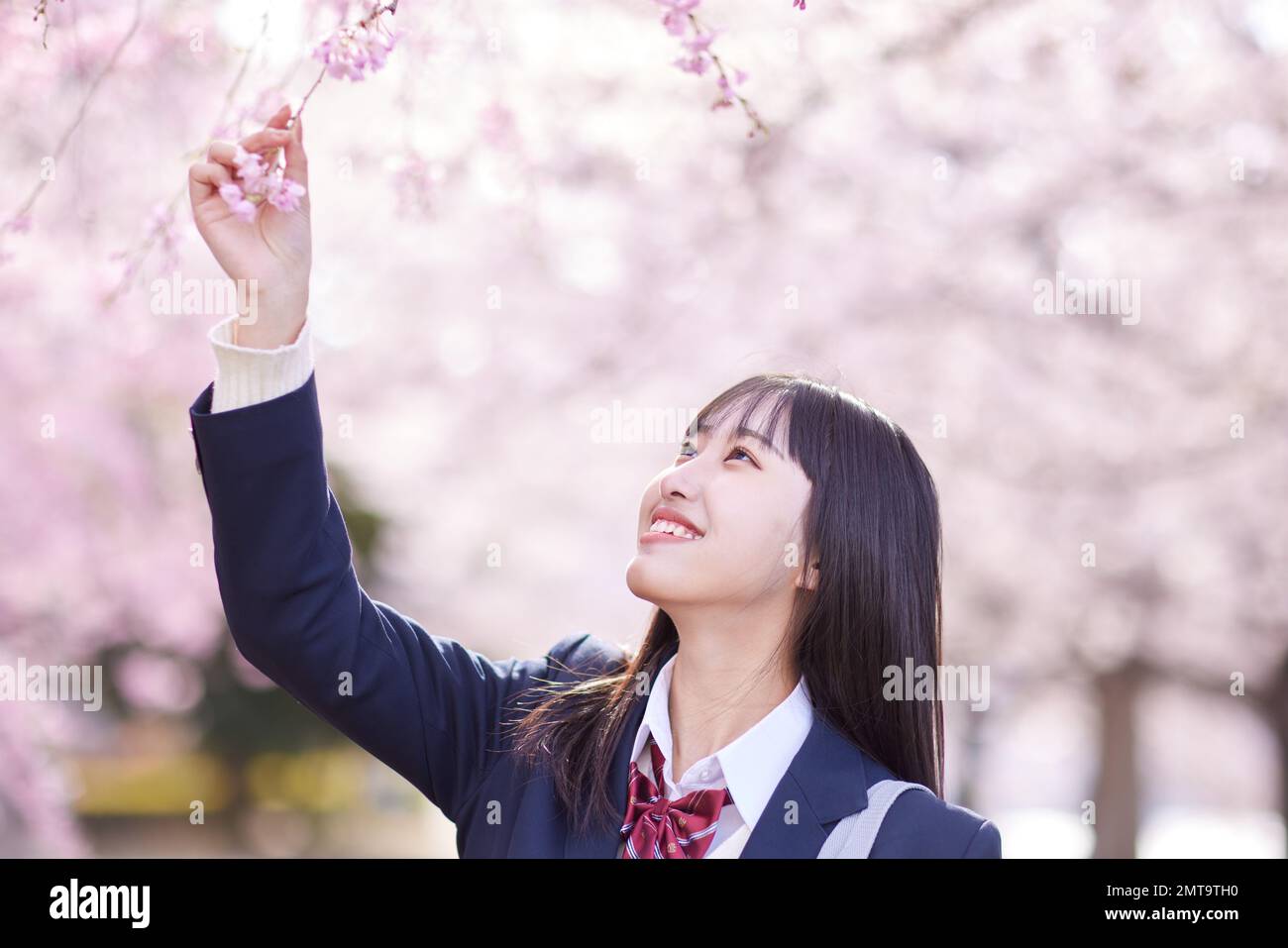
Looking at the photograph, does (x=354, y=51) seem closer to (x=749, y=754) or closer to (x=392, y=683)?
(x=392, y=683)

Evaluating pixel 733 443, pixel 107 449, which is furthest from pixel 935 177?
pixel 107 449

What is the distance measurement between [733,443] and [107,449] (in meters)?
5.44

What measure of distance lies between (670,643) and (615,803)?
37 cm

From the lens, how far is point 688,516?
200 cm

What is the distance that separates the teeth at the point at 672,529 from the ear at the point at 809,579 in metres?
0.23

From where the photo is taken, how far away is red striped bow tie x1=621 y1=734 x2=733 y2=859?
1.84 meters

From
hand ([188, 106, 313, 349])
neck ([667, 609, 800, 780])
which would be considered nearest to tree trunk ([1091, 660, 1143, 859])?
neck ([667, 609, 800, 780])

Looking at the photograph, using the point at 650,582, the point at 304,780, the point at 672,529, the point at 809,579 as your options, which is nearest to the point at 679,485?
the point at 672,529

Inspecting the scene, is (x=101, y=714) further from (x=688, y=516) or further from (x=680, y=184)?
(x=688, y=516)

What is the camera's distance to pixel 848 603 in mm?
2084

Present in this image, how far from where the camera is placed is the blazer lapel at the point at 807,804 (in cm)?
182

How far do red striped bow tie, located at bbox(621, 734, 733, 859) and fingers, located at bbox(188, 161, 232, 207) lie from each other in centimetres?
110

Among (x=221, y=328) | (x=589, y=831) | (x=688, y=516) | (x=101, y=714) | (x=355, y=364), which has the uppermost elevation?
(x=355, y=364)

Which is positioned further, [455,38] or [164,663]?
[164,663]
